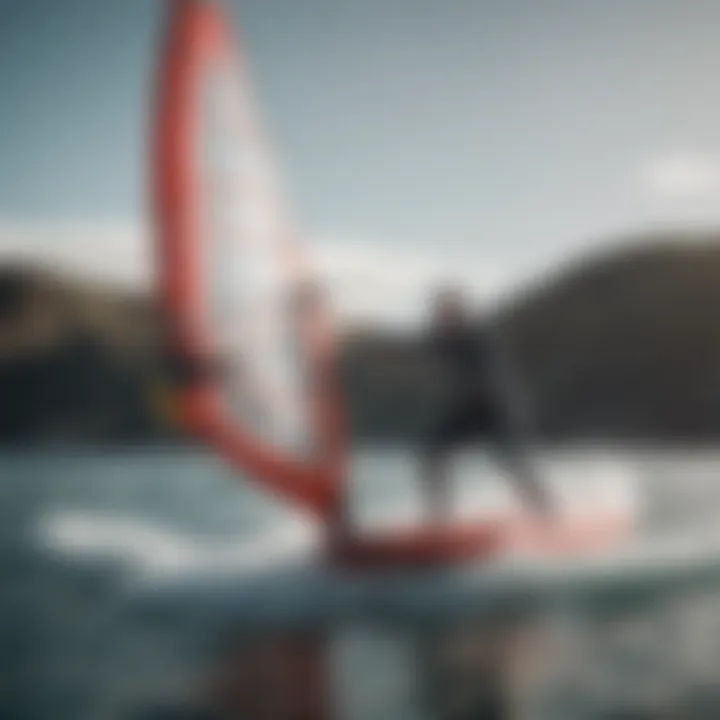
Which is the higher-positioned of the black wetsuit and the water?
the black wetsuit

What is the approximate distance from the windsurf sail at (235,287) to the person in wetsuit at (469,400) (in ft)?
0.58

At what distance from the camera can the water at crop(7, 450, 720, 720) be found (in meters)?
2.13

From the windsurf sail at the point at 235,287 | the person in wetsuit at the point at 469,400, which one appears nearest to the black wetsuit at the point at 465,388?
the person in wetsuit at the point at 469,400

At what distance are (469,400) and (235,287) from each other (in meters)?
0.47

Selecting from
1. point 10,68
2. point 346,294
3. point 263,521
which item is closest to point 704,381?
point 346,294

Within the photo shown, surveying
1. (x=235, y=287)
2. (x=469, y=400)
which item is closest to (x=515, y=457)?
(x=469, y=400)

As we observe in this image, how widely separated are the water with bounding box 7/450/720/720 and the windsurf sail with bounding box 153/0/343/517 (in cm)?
8

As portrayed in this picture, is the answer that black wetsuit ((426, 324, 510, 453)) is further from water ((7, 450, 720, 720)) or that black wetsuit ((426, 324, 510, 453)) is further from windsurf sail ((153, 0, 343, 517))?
windsurf sail ((153, 0, 343, 517))

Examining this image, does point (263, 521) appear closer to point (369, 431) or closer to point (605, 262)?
point (369, 431)

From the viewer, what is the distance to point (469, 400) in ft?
7.23

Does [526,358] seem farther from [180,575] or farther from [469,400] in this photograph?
[180,575]

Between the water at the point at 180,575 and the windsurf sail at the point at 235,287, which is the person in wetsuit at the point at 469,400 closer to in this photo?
the water at the point at 180,575

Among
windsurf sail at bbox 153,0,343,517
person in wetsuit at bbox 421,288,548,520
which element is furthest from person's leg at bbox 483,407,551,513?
windsurf sail at bbox 153,0,343,517

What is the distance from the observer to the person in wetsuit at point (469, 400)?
85.8 inches
